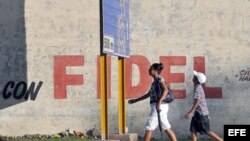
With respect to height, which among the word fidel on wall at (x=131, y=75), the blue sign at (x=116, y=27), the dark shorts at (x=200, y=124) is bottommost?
the dark shorts at (x=200, y=124)

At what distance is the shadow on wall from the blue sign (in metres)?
2.74

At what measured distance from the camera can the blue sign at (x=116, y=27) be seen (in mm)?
14844

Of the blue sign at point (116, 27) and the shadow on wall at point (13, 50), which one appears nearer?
the blue sign at point (116, 27)

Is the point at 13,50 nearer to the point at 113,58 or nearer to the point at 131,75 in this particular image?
the point at 113,58

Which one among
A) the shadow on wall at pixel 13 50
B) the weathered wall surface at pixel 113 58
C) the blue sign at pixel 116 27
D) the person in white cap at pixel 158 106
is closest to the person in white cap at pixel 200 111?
the person in white cap at pixel 158 106

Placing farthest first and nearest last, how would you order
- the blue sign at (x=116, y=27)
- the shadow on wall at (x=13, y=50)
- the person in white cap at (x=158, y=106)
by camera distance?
the shadow on wall at (x=13, y=50) < the person in white cap at (x=158, y=106) < the blue sign at (x=116, y=27)

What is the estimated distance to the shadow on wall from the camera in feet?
61.7

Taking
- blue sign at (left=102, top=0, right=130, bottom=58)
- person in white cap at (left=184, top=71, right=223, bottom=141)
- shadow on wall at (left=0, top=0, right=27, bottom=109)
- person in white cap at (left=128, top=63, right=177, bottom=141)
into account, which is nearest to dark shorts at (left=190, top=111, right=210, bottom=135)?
person in white cap at (left=184, top=71, right=223, bottom=141)

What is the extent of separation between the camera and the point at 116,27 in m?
15.9

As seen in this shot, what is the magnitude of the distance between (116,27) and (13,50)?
3805 millimetres

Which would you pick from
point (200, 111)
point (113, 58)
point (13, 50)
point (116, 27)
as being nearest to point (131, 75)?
point (113, 58)

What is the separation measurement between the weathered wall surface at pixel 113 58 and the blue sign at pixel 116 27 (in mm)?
1459

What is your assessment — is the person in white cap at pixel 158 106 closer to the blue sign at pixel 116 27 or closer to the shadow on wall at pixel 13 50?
the blue sign at pixel 116 27

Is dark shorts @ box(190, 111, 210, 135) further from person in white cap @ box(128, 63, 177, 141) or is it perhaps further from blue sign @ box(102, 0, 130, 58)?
blue sign @ box(102, 0, 130, 58)
